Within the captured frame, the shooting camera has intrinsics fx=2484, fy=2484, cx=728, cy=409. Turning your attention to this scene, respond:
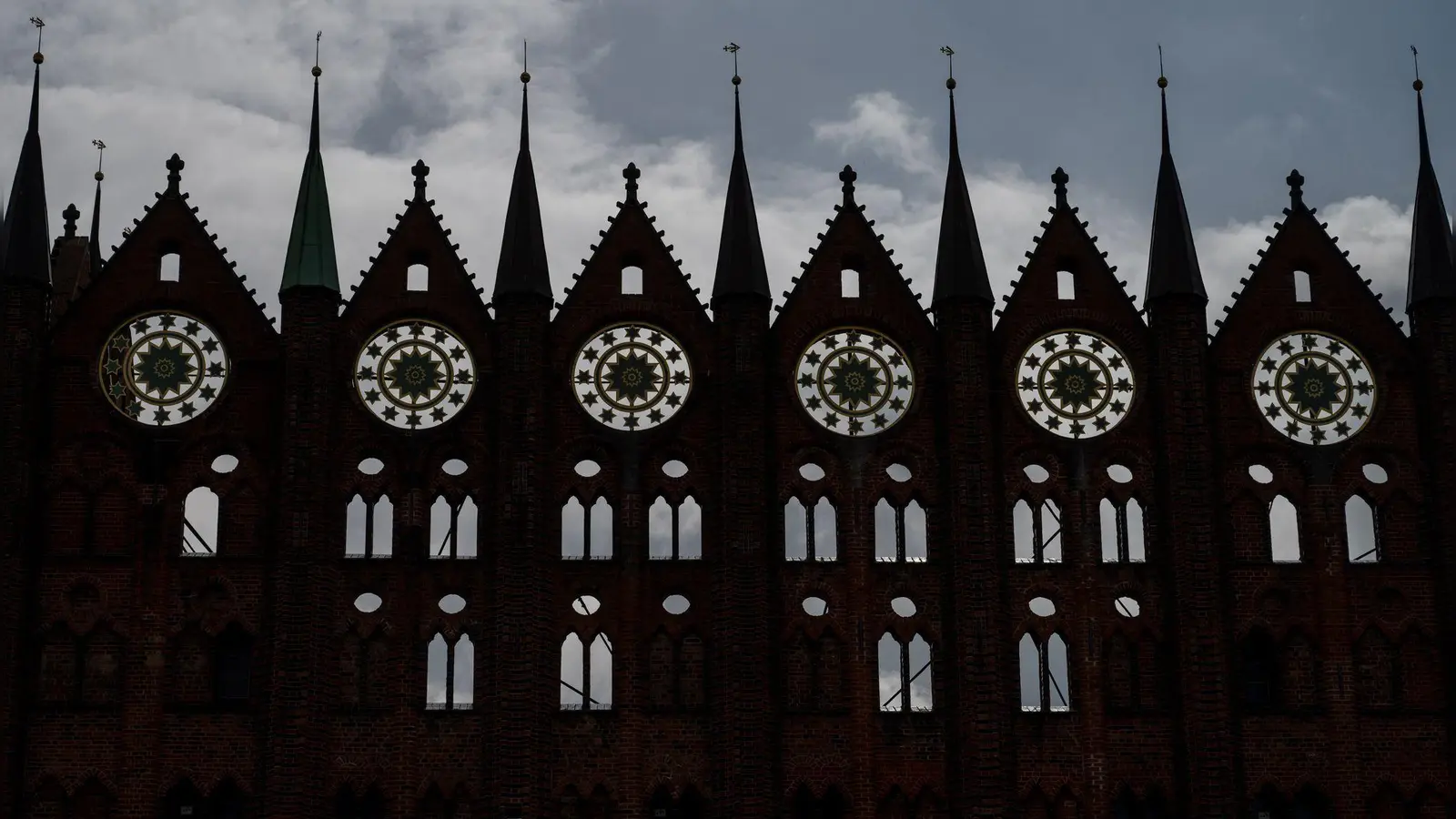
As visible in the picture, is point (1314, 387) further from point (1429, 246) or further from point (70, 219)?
point (70, 219)

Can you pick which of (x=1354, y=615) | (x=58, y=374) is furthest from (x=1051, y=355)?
(x=58, y=374)

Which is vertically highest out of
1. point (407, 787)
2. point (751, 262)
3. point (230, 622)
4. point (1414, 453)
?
point (751, 262)

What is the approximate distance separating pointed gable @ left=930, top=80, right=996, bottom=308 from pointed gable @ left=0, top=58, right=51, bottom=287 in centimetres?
2164

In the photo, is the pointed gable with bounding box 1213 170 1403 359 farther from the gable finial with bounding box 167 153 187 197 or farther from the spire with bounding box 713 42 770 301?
the gable finial with bounding box 167 153 187 197

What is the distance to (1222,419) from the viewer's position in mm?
60250

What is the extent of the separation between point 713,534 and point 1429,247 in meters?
19.3

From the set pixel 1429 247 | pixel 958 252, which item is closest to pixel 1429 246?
pixel 1429 247

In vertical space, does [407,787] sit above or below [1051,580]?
below

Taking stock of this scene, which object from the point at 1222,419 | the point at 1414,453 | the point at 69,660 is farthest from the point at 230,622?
the point at 1414,453

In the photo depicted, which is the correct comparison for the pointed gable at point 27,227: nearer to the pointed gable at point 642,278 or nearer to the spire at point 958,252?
the pointed gable at point 642,278

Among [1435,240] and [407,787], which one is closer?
[407,787]

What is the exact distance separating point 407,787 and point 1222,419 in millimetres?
21338

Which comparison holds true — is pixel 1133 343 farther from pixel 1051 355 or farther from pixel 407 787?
pixel 407 787

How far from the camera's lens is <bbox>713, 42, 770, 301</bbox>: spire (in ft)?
197
